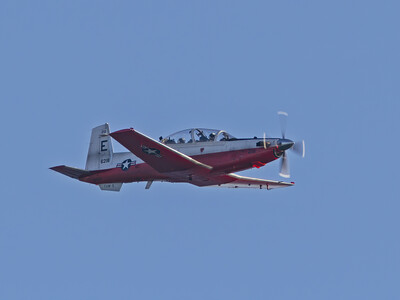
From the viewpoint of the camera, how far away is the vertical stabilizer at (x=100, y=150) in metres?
38.8

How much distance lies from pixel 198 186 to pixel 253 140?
4.60 metres

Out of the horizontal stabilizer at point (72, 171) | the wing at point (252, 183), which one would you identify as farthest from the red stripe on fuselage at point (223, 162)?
the wing at point (252, 183)

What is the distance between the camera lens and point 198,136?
35.8m

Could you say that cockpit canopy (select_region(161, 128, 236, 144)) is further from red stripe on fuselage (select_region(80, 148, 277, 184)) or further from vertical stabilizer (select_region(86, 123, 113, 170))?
vertical stabilizer (select_region(86, 123, 113, 170))

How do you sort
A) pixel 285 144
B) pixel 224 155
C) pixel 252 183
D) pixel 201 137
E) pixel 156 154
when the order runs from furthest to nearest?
pixel 252 183 < pixel 201 137 < pixel 224 155 < pixel 156 154 < pixel 285 144

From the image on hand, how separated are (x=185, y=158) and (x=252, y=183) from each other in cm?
600

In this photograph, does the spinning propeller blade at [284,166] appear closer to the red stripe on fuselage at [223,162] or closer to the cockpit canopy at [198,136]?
the red stripe on fuselage at [223,162]

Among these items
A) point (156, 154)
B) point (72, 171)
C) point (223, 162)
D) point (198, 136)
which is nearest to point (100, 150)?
point (72, 171)

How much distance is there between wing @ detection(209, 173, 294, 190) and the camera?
38875mm

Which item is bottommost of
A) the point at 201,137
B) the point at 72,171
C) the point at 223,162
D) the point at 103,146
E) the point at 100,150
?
the point at 223,162

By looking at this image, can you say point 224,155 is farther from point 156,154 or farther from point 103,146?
point 103,146

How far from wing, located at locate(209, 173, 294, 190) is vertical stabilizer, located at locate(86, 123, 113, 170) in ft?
17.9

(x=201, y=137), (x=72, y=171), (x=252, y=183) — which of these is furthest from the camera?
(x=252, y=183)

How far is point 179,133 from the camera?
3612cm
